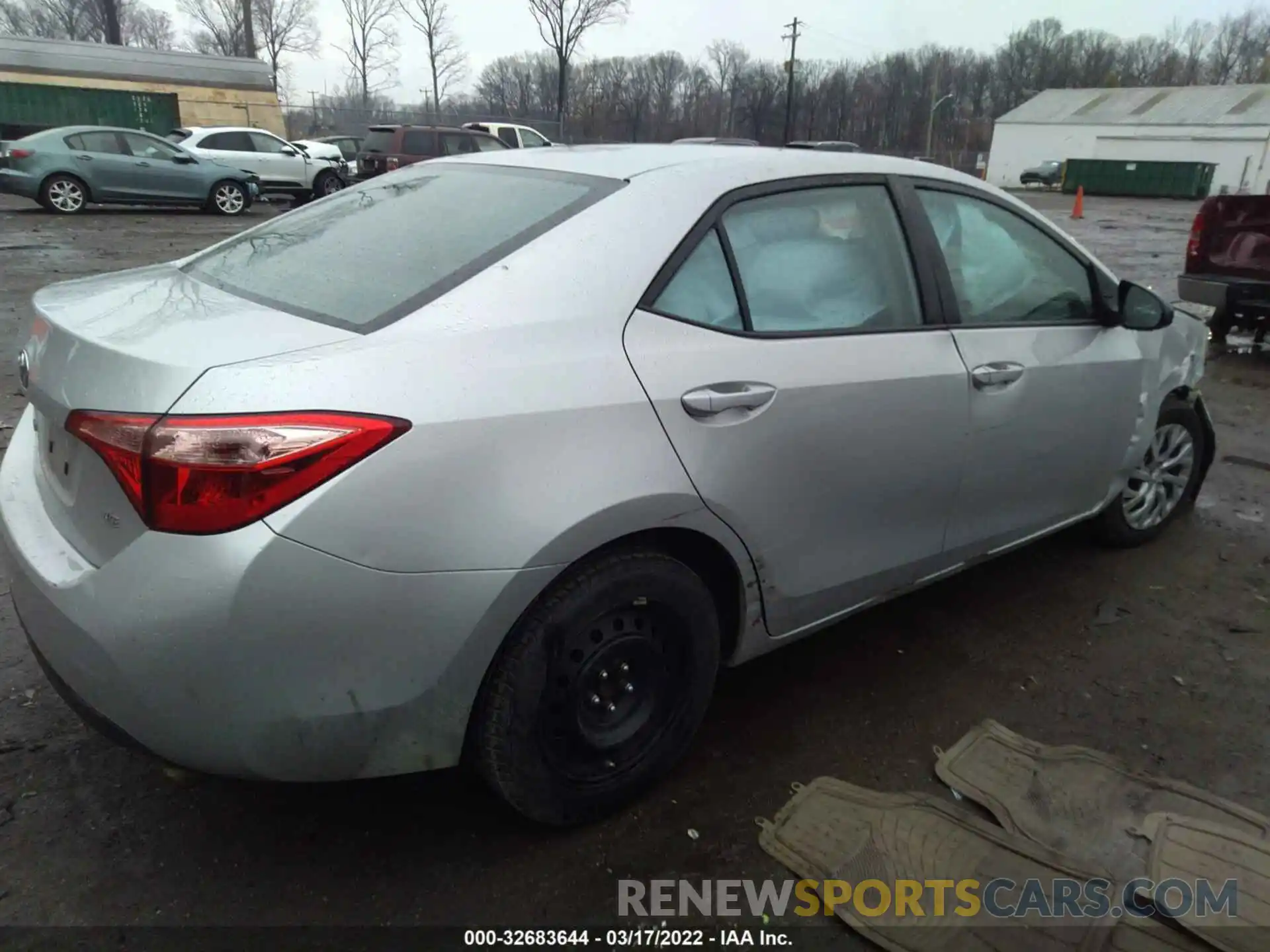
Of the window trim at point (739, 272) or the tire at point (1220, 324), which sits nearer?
the window trim at point (739, 272)

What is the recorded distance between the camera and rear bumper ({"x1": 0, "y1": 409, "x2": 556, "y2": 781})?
176 cm

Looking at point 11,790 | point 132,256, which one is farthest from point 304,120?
point 11,790

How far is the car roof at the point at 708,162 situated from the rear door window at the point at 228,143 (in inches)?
747

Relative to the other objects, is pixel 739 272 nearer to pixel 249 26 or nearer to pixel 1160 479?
pixel 1160 479

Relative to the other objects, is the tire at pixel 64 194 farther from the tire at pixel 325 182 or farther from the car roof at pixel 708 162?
the car roof at pixel 708 162

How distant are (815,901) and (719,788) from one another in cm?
43

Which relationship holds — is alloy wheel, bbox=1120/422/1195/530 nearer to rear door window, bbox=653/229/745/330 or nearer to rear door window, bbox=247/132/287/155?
rear door window, bbox=653/229/745/330

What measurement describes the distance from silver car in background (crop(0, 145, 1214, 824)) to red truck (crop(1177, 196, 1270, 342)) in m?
5.60

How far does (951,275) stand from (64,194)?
718 inches

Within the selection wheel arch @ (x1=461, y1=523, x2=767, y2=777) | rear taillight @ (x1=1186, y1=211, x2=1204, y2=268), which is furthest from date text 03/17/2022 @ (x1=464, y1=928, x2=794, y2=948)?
rear taillight @ (x1=1186, y1=211, x2=1204, y2=268)

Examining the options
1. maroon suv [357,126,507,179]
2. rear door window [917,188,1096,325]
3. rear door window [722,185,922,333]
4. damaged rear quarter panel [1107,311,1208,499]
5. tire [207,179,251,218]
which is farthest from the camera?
maroon suv [357,126,507,179]

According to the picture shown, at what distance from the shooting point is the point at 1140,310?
3438 millimetres

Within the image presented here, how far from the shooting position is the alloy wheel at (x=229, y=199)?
58.6 ft

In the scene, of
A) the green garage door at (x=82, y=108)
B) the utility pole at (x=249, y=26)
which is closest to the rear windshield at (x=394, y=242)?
the green garage door at (x=82, y=108)
